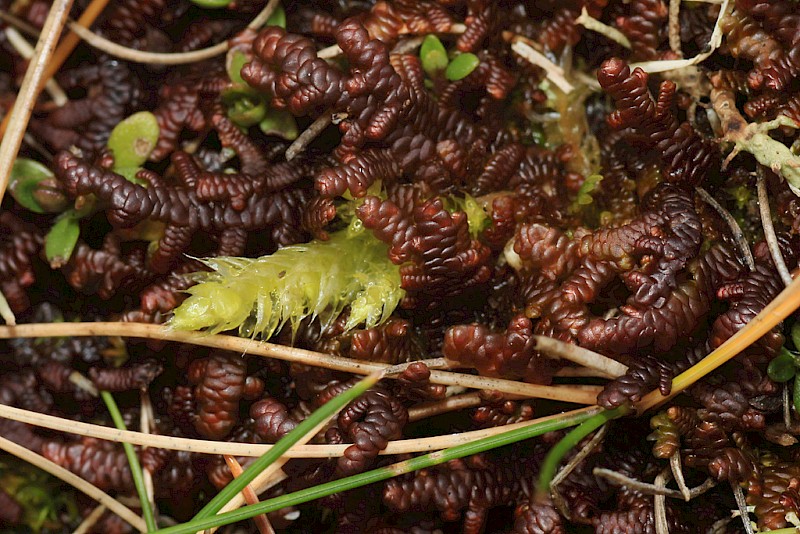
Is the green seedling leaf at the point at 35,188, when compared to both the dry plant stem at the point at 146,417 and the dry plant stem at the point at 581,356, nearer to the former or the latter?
→ the dry plant stem at the point at 146,417

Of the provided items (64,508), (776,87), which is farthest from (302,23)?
(64,508)

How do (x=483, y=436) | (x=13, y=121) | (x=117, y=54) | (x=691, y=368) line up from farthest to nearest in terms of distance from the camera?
1. (x=117, y=54)
2. (x=13, y=121)
3. (x=483, y=436)
4. (x=691, y=368)

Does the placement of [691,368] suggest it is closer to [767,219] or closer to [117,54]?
[767,219]

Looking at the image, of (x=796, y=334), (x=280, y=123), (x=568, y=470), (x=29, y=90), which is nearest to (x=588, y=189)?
(x=796, y=334)

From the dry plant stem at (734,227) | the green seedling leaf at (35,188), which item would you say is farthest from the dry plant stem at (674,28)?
the green seedling leaf at (35,188)

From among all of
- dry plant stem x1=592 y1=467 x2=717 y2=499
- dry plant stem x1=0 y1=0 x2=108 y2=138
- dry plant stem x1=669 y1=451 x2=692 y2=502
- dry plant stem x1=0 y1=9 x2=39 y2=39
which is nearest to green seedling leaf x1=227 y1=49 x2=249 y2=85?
dry plant stem x1=0 y1=0 x2=108 y2=138

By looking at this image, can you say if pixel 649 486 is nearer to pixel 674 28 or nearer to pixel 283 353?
pixel 283 353

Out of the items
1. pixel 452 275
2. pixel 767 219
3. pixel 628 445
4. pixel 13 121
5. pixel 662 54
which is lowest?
pixel 628 445
